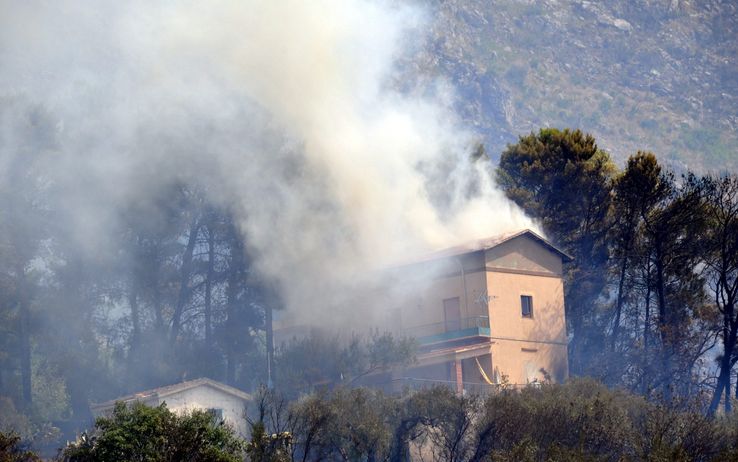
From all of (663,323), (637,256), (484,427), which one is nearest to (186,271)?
(637,256)

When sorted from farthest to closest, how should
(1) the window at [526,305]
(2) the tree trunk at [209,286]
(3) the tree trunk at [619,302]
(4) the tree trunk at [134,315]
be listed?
(2) the tree trunk at [209,286]
(4) the tree trunk at [134,315]
(3) the tree trunk at [619,302]
(1) the window at [526,305]

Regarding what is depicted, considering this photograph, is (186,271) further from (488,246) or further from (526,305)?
(526,305)

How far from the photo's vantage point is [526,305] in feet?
165

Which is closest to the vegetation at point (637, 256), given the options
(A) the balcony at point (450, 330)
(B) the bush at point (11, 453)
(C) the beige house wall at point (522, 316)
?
(C) the beige house wall at point (522, 316)

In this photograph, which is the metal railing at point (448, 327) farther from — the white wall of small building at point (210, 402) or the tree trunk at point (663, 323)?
the white wall of small building at point (210, 402)

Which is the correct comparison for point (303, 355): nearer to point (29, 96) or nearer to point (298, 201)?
point (298, 201)

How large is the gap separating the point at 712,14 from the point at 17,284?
12369cm

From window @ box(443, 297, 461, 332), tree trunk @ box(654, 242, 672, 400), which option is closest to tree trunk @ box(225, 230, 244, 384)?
window @ box(443, 297, 461, 332)

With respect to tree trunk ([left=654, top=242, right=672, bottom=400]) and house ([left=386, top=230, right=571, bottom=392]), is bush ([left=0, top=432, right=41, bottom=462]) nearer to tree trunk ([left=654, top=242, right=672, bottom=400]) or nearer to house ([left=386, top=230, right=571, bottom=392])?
house ([left=386, top=230, right=571, bottom=392])

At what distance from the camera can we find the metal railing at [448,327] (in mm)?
48062

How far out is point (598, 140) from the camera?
Answer: 13075 centimetres

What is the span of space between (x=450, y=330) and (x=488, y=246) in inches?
157

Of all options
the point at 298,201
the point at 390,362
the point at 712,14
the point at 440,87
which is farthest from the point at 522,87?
the point at 390,362

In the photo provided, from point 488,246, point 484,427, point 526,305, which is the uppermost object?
point 488,246
